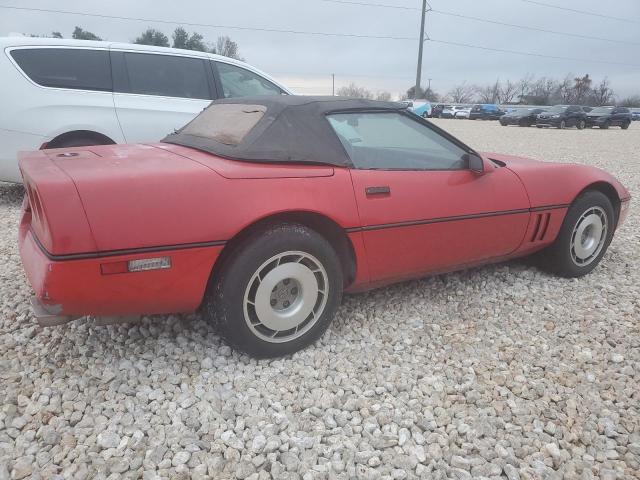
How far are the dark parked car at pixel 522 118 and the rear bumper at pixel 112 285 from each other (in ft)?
90.9

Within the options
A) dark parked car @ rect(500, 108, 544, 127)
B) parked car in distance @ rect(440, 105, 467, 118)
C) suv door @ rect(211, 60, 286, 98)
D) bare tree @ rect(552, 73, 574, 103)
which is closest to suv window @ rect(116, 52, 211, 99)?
suv door @ rect(211, 60, 286, 98)

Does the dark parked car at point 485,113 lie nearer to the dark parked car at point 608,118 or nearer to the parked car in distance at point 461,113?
the parked car in distance at point 461,113

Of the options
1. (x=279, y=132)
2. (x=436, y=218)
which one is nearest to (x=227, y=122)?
(x=279, y=132)

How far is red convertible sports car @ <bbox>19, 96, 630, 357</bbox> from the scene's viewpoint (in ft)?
6.09

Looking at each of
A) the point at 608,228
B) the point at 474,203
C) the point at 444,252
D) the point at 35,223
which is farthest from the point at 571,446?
the point at 35,223

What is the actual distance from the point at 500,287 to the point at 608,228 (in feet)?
3.25

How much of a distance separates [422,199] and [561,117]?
2620 cm

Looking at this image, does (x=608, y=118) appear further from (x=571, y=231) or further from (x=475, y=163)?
(x=475, y=163)

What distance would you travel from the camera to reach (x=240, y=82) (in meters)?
5.61

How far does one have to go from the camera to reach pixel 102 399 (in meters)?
2.02

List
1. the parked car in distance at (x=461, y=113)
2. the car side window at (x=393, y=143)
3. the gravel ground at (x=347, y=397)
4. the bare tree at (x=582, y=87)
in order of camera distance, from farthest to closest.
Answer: the bare tree at (x=582, y=87), the parked car in distance at (x=461, y=113), the car side window at (x=393, y=143), the gravel ground at (x=347, y=397)

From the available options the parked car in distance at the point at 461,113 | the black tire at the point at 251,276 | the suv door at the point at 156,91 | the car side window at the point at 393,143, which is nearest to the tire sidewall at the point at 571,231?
the car side window at the point at 393,143

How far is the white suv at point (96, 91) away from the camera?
4.47 m

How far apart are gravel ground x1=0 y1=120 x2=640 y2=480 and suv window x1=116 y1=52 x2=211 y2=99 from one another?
9.45 ft
